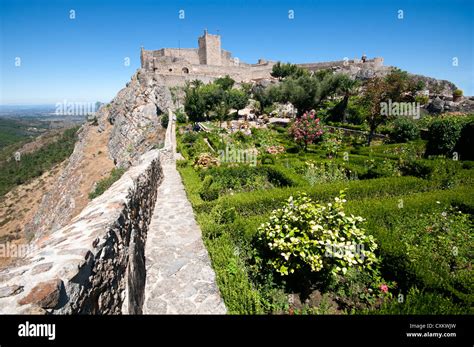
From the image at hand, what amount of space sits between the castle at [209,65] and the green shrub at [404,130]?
3579cm

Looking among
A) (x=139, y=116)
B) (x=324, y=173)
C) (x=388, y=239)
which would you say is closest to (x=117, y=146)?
(x=139, y=116)

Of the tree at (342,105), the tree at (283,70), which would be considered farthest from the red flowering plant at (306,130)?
the tree at (283,70)

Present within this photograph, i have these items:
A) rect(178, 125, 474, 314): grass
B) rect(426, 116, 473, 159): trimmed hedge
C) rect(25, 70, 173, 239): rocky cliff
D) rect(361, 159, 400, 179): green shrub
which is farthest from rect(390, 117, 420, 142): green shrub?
rect(25, 70, 173, 239): rocky cliff

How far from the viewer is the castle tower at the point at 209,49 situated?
53188 millimetres

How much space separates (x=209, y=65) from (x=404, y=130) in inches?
1701

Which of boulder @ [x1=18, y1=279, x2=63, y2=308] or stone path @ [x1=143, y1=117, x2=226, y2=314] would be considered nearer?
boulder @ [x1=18, y1=279, x2=63, y2=308]

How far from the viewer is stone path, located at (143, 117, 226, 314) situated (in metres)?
4.52

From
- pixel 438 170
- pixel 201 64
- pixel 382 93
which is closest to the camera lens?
pixel 438 170

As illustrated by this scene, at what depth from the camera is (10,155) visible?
7650cm

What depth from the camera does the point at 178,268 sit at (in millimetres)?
5512

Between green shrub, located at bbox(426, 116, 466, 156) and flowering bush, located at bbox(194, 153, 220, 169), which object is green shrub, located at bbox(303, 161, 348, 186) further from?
green shrub, located at bbox(426, 116, 466, 156)

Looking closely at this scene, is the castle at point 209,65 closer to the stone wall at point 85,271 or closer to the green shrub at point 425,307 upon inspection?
the stone wall at point 85,271

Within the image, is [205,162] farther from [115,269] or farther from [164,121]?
[164,121]

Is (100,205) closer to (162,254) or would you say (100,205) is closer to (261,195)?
(162,254)
